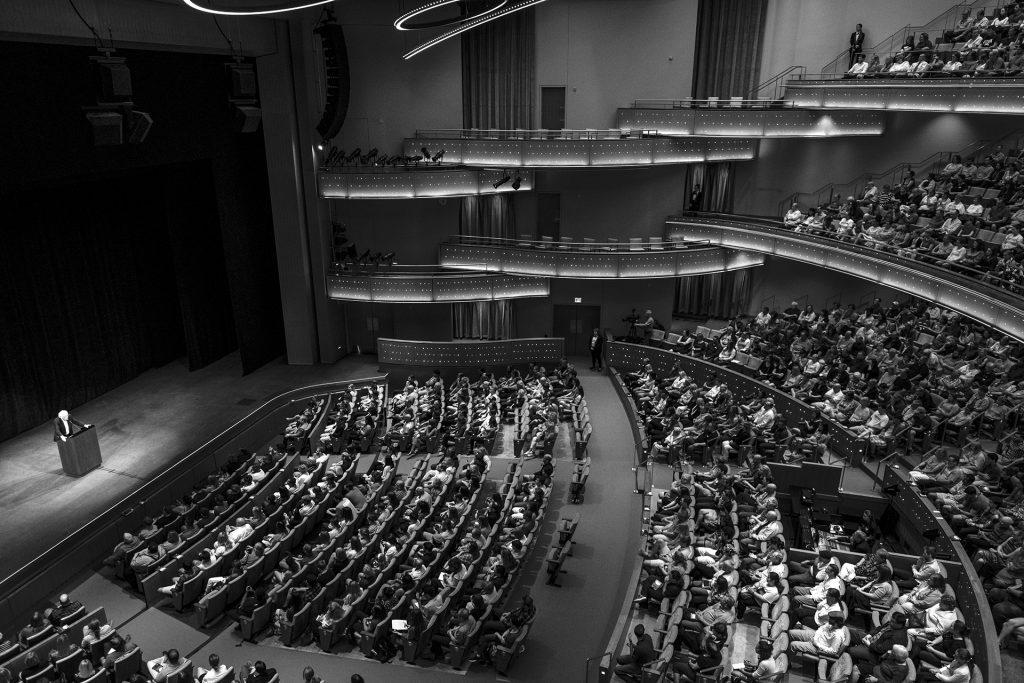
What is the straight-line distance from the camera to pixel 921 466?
11727 millimetres

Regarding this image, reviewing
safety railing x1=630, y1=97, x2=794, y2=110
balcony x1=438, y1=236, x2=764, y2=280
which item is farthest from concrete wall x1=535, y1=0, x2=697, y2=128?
balcony x1=438, y1=236, x2=764, y2=280

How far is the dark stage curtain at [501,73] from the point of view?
20250mm

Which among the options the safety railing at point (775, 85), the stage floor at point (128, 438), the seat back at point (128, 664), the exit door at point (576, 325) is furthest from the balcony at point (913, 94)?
the seat back at point (128, 664)

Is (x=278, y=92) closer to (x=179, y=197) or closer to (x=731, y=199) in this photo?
(x=179, y=197)

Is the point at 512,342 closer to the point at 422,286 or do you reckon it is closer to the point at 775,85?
the point at 422,286

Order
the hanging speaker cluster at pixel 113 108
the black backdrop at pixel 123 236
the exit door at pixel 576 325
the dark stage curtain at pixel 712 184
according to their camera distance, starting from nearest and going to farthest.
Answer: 1. the hanging speaker cluster at pixel 113 108
2. the black backdrop at pixel 123 236
3. the dark stage curtain at pixel 712 184
4. the exit door at pixel 576 325

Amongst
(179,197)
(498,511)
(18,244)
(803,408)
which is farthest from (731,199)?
(18,244)

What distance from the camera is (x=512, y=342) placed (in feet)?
65.0

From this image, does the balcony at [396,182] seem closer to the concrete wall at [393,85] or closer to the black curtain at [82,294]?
the concrete wall at [393,85]

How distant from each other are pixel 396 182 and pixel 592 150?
17.0 ft

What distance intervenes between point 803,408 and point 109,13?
571 inches

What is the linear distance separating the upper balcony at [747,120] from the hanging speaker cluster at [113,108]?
39.2ft

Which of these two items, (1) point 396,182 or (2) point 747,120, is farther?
(1) point 396,182

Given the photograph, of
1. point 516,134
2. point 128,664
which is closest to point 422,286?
point 516,134
